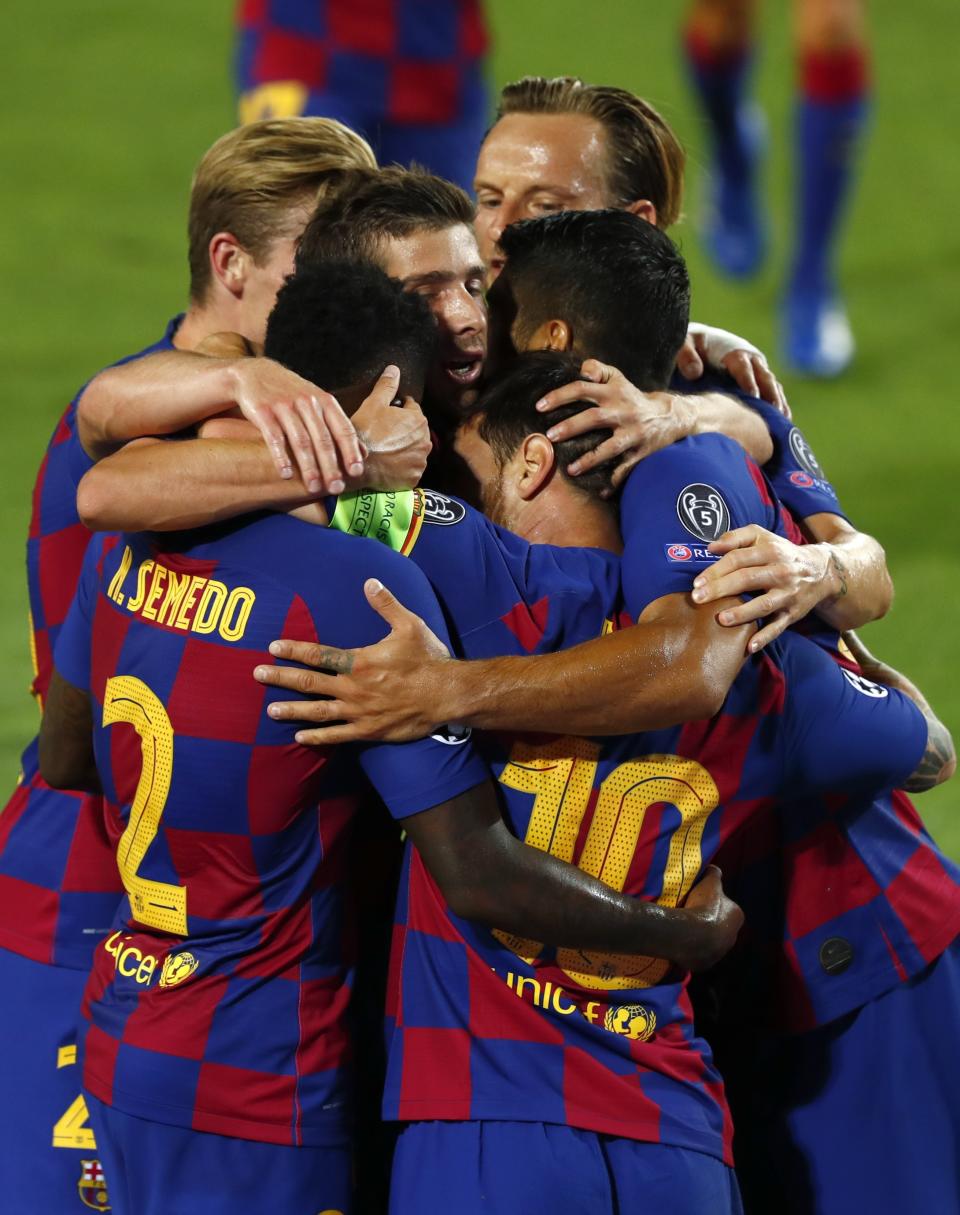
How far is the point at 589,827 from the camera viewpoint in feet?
8.42

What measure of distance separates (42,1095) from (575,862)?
3.50 feet

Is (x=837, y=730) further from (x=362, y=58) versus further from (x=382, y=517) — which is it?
(x=362, y=58)

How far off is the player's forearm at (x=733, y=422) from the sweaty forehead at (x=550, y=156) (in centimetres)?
76

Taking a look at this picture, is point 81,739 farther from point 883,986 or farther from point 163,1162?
point 883,986

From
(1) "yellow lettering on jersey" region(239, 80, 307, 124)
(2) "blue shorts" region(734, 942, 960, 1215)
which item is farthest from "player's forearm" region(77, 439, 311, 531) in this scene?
(1) "yellow lettering on jersey" region(239, 80, 307, 124)

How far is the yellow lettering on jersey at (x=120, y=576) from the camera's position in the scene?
2.61m

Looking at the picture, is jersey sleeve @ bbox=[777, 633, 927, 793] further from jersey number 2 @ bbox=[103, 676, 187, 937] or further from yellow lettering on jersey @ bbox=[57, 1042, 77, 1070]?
yellow lettering on jersey @ bbox=[57, 1042, 77, 1070]

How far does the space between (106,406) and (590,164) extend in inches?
54.4

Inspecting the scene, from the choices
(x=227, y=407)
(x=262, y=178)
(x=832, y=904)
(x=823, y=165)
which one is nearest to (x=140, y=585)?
(x=227, y=407)

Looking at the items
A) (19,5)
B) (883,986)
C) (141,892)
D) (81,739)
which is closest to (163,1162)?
(141,892)

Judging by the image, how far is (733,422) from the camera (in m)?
3.08

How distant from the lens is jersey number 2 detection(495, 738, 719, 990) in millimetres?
2561

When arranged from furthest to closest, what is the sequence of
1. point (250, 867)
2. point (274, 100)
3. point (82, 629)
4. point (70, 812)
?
1. point (274, 100)
2. point (70, 812)
3. point (82, 629)
4. point (250, 867)

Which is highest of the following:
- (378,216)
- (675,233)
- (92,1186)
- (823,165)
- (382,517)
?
(378,216)
